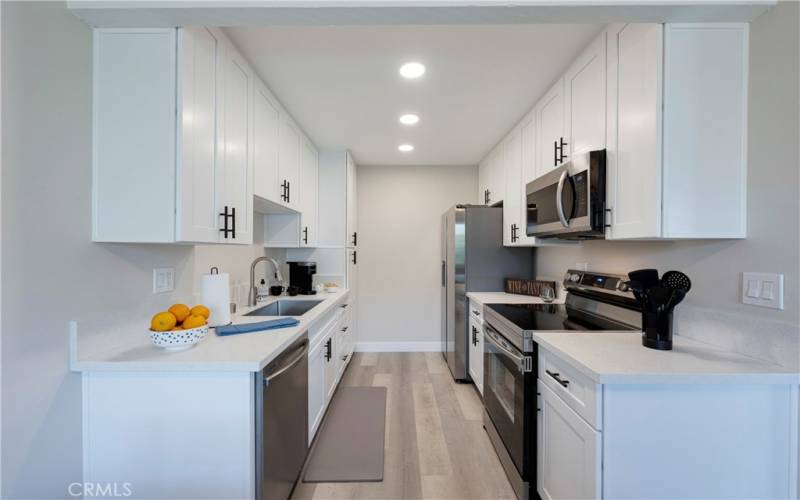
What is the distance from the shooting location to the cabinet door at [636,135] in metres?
1.33

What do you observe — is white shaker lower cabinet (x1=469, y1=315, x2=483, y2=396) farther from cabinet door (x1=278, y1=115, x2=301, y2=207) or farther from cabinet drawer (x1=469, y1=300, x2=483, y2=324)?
cabinet door (x1=278, y1=115, x2=301, y2=207)

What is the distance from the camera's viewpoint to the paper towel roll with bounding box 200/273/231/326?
5.82ft

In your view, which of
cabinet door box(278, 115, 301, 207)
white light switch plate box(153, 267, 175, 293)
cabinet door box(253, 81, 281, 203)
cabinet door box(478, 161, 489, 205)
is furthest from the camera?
cabinet door box(478, 161, 489, 205)

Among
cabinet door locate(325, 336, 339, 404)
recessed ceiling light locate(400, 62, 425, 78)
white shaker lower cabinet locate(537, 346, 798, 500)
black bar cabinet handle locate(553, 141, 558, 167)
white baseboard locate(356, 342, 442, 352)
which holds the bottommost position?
white baseboard locate(356, 342, 442, 352)

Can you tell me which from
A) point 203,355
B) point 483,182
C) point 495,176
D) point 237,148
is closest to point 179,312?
point 203,355

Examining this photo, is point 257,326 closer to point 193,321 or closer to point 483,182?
point 193,321

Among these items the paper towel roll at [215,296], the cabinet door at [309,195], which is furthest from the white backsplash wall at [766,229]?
the cabinet door at [309,195]

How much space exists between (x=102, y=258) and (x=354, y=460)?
1786 millimetres

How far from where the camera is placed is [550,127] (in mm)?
2223

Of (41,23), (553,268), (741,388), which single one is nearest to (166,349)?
(41,23)

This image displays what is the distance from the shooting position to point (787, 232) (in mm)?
1145

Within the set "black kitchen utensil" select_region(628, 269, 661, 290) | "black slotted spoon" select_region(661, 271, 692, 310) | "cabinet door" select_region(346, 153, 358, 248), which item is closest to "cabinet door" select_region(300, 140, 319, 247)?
"cabinet door" select_region(346, 153, 358, 248)

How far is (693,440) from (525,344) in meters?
0.67

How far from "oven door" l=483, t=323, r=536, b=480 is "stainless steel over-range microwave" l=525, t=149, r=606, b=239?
2.36 feet
